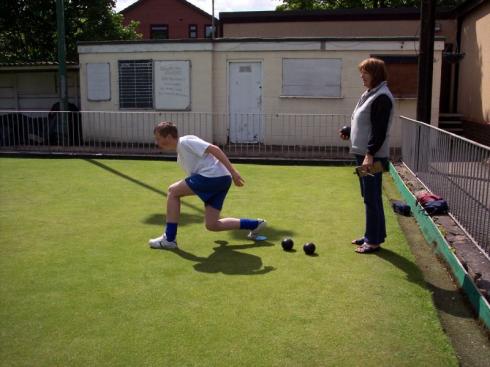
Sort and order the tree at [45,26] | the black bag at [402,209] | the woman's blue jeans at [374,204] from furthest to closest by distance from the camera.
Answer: the tree at [45,26] < the black bag at [402,209] < the woman's blue jeans at [374,204]

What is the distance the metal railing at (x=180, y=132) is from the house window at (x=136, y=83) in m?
0.63

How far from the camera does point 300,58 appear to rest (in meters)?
15.5

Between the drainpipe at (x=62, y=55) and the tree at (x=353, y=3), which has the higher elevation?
the tree at (x=353, y=3)

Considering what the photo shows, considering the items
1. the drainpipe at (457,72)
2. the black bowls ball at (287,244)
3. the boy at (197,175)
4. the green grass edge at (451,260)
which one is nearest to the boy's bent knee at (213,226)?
the boy at (197,175)

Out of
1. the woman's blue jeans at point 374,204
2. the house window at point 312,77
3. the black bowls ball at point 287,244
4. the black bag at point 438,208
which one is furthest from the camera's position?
the house window at point 312,77

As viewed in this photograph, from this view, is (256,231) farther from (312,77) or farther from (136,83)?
(136,83)

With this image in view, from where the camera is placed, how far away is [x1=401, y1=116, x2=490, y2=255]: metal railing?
4.98 meters

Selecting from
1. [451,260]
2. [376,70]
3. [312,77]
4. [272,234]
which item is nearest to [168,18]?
[312,77]

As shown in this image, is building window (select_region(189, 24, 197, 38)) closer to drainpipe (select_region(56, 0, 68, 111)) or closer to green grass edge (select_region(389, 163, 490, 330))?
drainpipe (select_region(56, 0, 68, 111))

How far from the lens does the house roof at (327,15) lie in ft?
62.4

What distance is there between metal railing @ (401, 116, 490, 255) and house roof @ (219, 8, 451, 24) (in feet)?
36.4

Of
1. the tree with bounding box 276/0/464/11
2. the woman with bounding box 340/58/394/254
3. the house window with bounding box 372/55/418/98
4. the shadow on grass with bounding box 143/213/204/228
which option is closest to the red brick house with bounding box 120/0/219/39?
the tree with bounding box 276/0/464/11

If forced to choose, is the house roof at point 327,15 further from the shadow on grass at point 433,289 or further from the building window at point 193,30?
the building window at point 193,30

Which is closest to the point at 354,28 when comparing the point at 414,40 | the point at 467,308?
the point at 414,40
